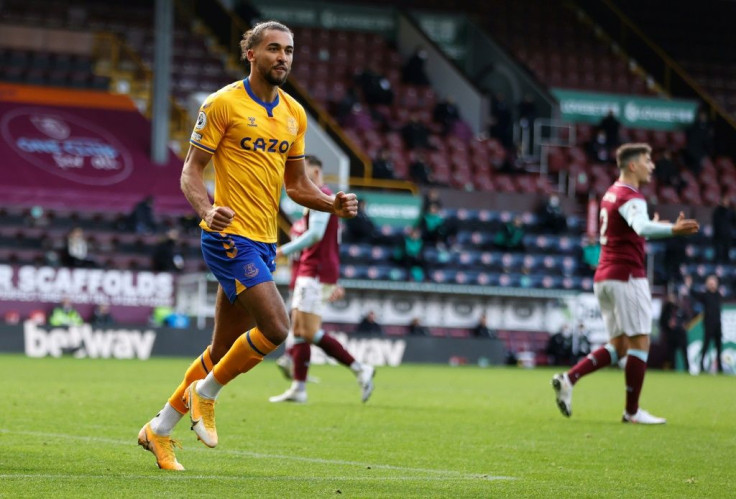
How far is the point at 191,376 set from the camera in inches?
294

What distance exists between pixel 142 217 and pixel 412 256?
562 centimetres

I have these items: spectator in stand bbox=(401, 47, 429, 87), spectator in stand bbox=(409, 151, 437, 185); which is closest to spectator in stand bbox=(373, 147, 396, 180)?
spectator in stand bbox=(409, 151, 437, 185)

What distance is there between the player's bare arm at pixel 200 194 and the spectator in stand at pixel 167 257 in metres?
18.9

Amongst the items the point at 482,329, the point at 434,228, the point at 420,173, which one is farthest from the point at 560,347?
the point at 420,173

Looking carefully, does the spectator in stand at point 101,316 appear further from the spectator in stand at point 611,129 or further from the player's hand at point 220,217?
the player's hand at point 220,217

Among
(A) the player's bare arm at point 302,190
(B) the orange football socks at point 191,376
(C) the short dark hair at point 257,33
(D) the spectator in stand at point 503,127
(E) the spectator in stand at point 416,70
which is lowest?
(B) the orange football socks at point 191,376

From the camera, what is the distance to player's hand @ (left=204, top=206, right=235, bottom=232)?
6703mm

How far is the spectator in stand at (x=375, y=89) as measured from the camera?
33.7 metres

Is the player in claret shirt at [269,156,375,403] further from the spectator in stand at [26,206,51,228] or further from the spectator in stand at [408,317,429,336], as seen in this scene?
the spectator in stand at [26,206,51,228]

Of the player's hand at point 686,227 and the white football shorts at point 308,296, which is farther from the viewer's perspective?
the white football shorts at point 308,296

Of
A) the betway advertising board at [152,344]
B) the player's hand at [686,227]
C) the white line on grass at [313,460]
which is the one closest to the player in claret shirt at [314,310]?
the player's hand at [686,227]

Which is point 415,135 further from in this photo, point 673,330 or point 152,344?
point 152,344

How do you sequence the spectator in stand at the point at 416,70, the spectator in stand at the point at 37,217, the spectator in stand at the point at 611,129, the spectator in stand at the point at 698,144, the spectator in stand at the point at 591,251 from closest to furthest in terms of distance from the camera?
the spectator in stand at the point at 37,217 < the spectator in stand at the point at 591,251 < the spectator in stand at the point at 611,129 < the spectator in stand at the point at 416,70 < the spectator in stand at the point at 698,144

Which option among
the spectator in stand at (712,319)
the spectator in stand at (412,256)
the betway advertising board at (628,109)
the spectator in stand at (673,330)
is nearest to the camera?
Answer: the spectator in stand at (712,319)
